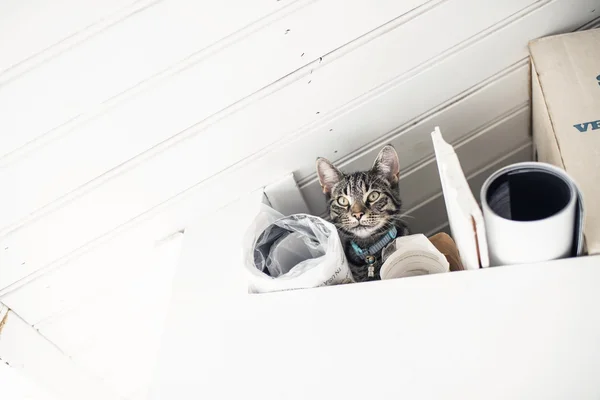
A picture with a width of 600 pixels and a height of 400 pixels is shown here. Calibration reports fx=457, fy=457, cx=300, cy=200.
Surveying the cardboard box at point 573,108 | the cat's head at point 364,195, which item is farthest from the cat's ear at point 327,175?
the cardboard box at point 573,108

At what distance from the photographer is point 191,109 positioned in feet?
3.08

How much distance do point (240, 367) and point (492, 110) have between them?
37.1 inches

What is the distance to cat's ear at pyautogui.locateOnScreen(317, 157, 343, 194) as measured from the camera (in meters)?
1.14

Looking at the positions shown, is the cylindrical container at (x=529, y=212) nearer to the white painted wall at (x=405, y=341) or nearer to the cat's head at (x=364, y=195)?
the white painted wall at (x=405, y=341)

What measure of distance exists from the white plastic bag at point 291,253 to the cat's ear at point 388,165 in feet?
0.86

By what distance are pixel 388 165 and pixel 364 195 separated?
102 mm

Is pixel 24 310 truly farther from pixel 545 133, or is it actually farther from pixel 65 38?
pixel 545 133

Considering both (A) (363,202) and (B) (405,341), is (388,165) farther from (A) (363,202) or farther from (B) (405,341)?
(B) (405,341)

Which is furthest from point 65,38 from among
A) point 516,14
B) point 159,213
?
point 516,14

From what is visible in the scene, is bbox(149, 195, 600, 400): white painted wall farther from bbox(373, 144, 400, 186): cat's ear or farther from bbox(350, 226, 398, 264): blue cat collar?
bbox(373, 144, 400, 186): cat's ear

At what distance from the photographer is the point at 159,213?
114 cm

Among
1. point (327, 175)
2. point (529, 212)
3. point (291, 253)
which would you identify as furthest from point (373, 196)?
point (529, 212)

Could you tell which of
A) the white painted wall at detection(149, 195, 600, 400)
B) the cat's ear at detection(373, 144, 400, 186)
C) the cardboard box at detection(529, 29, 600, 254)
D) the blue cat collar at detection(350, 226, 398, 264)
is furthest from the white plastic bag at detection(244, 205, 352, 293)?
the cardboard box at detection(529, 29, 600, 254)

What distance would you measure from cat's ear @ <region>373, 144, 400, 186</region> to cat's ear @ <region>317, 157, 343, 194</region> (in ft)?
0.33
